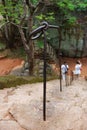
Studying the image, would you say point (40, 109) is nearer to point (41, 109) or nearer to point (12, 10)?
point (41, 109)

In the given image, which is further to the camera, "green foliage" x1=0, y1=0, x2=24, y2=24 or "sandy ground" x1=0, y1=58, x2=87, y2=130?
"green foliage" x1=0, y1=0, x2=24, y2=24

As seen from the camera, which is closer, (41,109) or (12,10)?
(41,109)

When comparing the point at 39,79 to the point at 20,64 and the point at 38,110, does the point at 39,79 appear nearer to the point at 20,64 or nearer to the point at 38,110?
the point at 38,110

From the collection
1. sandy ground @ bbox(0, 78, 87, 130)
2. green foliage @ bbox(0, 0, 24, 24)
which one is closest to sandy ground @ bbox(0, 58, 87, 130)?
sandy ground @ bbox(0, 78, 87, 130)

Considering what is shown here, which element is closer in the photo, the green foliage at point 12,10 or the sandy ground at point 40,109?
the sandy ground at point 40,109

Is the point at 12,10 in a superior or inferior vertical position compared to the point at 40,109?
inferior

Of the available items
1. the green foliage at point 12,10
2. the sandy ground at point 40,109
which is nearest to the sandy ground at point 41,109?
the sandy ground at point 40,109

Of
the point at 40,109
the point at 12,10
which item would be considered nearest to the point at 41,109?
the point at 40,109

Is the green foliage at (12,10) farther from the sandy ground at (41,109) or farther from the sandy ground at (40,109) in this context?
the sandy ground at (41,109)

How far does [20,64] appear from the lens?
2050cm

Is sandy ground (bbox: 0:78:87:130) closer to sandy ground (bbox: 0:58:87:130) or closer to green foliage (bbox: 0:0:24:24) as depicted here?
sandy ground (bbox: 0:58:87:130)

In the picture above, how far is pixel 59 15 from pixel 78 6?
5.78 ft

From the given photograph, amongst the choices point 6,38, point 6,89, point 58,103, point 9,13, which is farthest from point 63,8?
point 58,103

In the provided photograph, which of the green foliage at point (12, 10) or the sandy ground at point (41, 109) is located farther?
the green foliage at point (12, 10)
